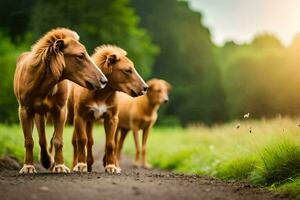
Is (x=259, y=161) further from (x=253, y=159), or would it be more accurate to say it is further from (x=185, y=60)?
(x=185, y=60)

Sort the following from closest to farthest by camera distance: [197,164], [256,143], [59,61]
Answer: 1. [59,61]
2. [256,143]
3. [197,164]

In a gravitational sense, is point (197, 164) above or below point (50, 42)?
below

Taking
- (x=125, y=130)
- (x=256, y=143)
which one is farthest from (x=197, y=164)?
(x=125, y=130)

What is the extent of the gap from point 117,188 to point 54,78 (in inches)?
111

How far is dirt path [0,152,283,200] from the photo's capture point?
27.4 feet

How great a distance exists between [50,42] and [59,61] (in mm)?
395

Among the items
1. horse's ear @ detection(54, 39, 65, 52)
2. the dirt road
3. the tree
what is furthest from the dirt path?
the tree

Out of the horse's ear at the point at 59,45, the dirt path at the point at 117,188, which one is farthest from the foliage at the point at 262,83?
the dirt path at the point at 117,188

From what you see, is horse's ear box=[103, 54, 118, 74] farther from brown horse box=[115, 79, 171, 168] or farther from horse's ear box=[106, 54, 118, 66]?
brown horse box=[115, 79, 171, 168]

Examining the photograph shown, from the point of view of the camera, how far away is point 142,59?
5147cm

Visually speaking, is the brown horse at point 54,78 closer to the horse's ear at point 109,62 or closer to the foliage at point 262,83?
the horse's ear at point 109,62

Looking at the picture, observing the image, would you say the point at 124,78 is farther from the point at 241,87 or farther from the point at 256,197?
the point at 241,87

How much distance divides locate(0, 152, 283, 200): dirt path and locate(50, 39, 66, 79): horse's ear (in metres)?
1.66

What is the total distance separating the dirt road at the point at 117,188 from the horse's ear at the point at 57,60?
1.66 m
